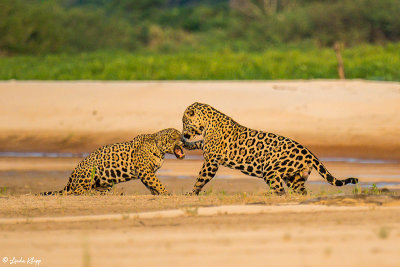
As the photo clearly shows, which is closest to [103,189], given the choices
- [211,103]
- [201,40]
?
[211,103]

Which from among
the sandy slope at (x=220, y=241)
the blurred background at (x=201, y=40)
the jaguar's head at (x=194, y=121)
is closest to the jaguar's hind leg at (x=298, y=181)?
the jaguar's head at (x=194, y=121)

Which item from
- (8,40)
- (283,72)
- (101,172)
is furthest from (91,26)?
(101,172)

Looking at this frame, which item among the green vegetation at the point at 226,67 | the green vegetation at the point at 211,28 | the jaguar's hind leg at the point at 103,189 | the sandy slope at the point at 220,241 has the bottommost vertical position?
the jaguar's hind leg at the point at 103,189

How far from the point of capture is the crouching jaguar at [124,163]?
11508mm

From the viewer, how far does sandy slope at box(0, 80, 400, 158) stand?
1830cm

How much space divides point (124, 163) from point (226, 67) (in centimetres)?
1432

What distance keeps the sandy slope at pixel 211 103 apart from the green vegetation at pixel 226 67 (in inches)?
113

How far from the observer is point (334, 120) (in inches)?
745

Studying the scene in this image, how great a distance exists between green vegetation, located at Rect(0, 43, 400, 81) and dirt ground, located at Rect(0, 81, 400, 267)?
9.07ft

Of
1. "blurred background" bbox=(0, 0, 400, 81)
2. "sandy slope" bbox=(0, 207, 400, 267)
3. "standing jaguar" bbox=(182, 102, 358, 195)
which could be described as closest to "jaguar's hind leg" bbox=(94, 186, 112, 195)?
"standing jaguar" bbox=(182, 102, 358, 195)

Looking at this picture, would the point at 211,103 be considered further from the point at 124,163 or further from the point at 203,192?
the point at 124,163

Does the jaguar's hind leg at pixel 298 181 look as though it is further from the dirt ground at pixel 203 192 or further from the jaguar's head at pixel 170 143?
the jaguar's head at pixel 170 143

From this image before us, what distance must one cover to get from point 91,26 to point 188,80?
17.9 metres

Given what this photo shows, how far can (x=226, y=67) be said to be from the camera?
25594 millimetres
